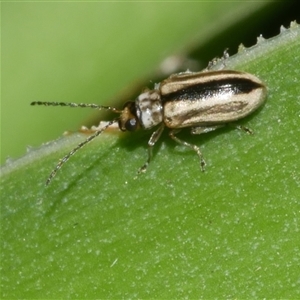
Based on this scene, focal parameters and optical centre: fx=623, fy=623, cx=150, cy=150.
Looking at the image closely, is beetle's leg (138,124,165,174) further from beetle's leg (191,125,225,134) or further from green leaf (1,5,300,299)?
beetle's leg (191,125,225,134)

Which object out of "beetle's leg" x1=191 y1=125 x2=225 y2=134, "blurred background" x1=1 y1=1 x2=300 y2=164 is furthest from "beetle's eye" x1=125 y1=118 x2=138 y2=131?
"blurred background" x1=1 y1=1 x2=300 y2=164

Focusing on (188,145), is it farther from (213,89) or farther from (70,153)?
(70,153)

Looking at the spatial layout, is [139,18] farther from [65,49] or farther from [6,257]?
[6,257]

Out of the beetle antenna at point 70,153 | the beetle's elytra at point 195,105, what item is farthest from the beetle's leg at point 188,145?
the beetle antenna at point 70,153

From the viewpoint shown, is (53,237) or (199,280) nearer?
(199,280)

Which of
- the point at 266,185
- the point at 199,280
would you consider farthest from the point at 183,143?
the point at 199,280

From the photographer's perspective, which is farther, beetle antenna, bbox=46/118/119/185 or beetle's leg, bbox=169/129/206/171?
beetle antenna, bbox=46/118/119/185
